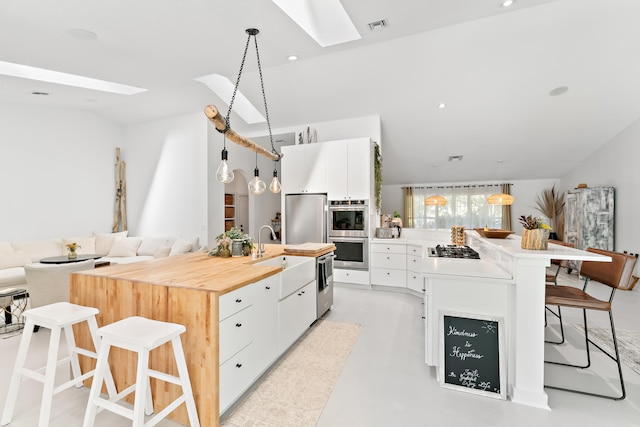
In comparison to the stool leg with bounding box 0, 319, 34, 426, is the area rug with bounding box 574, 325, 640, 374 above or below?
below

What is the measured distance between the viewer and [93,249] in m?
5.53

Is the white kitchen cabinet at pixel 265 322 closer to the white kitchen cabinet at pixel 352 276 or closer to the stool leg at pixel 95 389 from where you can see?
the stool leg at pixel 95 389

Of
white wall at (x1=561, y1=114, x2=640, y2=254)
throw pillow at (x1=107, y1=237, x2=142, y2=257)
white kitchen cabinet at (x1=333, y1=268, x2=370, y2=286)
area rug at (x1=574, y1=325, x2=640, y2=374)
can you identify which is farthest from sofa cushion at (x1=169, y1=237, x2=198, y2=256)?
white wall at (x1=561, y1=114, x2=640, y2=254)

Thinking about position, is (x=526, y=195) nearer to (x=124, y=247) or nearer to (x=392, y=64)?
(x=392, y=64)

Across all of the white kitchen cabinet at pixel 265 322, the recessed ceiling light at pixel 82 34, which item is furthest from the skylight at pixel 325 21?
the white kitchen cabinet at pixel 265 322

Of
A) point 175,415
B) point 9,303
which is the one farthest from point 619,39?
point 9,303

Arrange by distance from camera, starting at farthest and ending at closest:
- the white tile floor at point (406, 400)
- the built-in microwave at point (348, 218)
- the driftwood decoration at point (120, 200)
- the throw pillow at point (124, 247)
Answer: the driftwood decoration at point (120, 200) → the throw pillow at point (124, 247) → the built-in microwave at point (348, 218) → the white tile floor at point (406, 400)

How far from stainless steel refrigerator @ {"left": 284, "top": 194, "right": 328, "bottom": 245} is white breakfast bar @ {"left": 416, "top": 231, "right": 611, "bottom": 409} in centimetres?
275

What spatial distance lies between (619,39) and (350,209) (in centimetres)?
404

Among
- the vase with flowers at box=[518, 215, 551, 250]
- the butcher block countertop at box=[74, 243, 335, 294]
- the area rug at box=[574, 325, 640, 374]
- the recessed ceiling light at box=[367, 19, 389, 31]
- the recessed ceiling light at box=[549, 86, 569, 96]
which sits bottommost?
the area rug at box=[574, 325, 640, 374]

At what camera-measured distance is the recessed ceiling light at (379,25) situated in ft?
10.1

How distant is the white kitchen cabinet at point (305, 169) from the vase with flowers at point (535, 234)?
3215 mm

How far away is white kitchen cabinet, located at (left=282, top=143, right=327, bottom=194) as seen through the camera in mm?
5012

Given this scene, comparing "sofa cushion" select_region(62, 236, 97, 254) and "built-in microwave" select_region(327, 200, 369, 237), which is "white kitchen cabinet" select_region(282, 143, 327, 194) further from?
"sofa cushion" select_region(62, 236, 97, 254)
